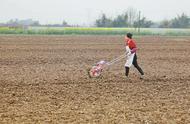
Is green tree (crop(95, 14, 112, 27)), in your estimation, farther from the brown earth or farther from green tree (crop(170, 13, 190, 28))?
the brown earth

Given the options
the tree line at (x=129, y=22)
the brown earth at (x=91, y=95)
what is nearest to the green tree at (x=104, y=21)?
the tree line at (x=129, y=22)

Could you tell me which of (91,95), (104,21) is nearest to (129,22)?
(104,21)

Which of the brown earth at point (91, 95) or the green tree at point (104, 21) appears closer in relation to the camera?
the brown earth at point (91, 95)

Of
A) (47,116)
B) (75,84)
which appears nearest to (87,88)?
(75,84)

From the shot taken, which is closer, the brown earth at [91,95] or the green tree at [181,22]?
the brown earth at [91,95]

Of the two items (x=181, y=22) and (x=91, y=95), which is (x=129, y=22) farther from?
(x=91, y=95)

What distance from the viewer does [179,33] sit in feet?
228

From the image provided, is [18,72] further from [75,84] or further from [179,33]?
[179,33]

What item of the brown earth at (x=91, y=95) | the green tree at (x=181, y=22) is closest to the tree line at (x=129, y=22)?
the green tree at (x=181, y=22)

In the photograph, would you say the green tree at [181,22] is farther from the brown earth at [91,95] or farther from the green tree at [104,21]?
the brown earth at [91,95]

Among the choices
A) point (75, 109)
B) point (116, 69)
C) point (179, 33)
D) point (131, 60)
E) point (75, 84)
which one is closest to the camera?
point (75, 109)

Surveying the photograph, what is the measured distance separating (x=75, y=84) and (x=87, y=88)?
958 mm

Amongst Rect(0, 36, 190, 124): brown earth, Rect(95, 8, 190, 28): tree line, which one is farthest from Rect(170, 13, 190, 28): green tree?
Rect(0, 36, 190, 124): brown earth

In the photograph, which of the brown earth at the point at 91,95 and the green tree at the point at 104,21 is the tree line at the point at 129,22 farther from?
the brown earth at the point at 91,95
